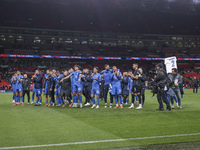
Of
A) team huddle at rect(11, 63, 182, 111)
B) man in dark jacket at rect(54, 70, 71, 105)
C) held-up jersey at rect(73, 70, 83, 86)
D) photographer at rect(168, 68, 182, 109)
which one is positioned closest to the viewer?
team huddle at rect(11, 63, 182, 111)

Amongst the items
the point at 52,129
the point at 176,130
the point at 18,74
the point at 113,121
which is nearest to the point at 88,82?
the point at 18,74

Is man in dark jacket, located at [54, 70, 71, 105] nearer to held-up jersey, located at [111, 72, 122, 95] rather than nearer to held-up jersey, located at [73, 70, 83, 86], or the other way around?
held-up jersey, located at [73, 70, 83, 86]

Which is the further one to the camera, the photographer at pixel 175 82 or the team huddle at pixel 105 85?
the photographer at pixel 175 82

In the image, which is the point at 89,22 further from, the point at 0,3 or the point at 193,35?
the point at 193,35

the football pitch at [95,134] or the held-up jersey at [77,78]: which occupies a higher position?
the held-up jersey at [77,78]

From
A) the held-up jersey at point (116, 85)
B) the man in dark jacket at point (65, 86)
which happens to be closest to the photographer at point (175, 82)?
the held-up jersey at point (116, 85)

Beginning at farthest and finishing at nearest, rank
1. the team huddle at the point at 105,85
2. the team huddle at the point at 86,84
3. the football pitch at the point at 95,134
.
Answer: the team huddle at the point at 86,84, the team huddle at the point at 105,85, the football pitch at the point at 95,134

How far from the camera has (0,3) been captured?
4400cm

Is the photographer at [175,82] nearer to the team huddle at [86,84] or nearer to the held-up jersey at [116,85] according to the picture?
the team huddle at [86,84]

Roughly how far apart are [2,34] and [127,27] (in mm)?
32164

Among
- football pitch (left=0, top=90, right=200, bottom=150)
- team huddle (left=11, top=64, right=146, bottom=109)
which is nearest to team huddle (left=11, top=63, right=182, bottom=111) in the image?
team huddle (left=11, top=64, right=146, bottom=109)

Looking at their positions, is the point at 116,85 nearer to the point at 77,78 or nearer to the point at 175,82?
the point at 77,78

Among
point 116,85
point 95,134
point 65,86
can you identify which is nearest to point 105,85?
point 116,85

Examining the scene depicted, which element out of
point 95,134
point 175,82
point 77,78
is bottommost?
point 95,134
